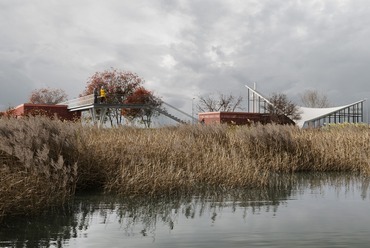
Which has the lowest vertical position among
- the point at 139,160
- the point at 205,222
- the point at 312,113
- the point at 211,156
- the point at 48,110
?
the point at 205,222

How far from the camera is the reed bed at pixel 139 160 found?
8219 mm

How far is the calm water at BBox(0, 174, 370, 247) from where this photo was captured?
19.6 ft

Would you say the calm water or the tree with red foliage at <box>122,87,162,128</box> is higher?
the tree with red foliage at <box>122,87,162,128</box>

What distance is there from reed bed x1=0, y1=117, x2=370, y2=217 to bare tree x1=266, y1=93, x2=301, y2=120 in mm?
39407

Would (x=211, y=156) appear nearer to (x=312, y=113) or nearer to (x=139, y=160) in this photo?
(x=139, y=160)

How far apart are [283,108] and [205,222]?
49.7m

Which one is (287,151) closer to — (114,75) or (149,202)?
(149,202)

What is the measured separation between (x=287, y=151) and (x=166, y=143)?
4.63 metres

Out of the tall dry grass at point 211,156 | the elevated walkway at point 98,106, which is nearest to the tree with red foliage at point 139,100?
the elevated walkway at point 98,106

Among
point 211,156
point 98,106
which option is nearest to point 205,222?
point 211,156

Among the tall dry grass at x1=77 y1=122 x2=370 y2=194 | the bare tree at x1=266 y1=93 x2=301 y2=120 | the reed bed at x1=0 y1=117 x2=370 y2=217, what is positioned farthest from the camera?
the bare tree at x1=266 y1=93 x2=301 y2=120

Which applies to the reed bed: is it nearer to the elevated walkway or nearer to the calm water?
the calm water

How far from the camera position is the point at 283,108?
55.1 m

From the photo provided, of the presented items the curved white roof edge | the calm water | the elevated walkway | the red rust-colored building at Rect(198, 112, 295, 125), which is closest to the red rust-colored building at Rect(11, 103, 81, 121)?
the elevated walkway
